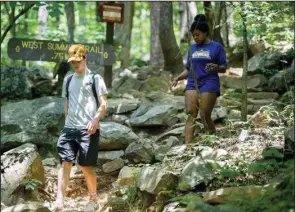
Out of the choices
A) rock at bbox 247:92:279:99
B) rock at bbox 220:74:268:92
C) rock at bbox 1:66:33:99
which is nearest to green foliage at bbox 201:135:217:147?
rock at bbox 247:92:279:99

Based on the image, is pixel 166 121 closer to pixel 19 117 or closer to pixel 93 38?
pixel 19 117

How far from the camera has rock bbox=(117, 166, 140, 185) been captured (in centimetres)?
605

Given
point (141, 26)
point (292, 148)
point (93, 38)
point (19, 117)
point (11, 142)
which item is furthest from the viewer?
point (141, 26)

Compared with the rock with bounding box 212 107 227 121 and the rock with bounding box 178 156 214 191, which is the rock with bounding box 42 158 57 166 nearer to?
the rock with bounding box 212 107 227 121

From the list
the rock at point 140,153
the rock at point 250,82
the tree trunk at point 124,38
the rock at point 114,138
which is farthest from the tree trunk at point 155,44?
the rock at point 140,153

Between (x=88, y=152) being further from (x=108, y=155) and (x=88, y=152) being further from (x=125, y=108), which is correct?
(x=125, y=108)

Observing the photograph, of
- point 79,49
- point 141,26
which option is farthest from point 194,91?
point 141,26

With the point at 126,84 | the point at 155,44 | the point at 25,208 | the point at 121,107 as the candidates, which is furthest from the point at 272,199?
the point at 155,44

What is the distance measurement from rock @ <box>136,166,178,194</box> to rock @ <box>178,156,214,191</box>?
14cm

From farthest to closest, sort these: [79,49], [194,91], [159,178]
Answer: [194,91] → [79,49] → [159,178]

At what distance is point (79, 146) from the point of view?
5328 millimetres

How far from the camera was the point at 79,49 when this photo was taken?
17.4 feet

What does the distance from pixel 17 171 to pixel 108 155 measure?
1.90m

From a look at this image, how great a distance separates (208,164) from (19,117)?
4.86 m
